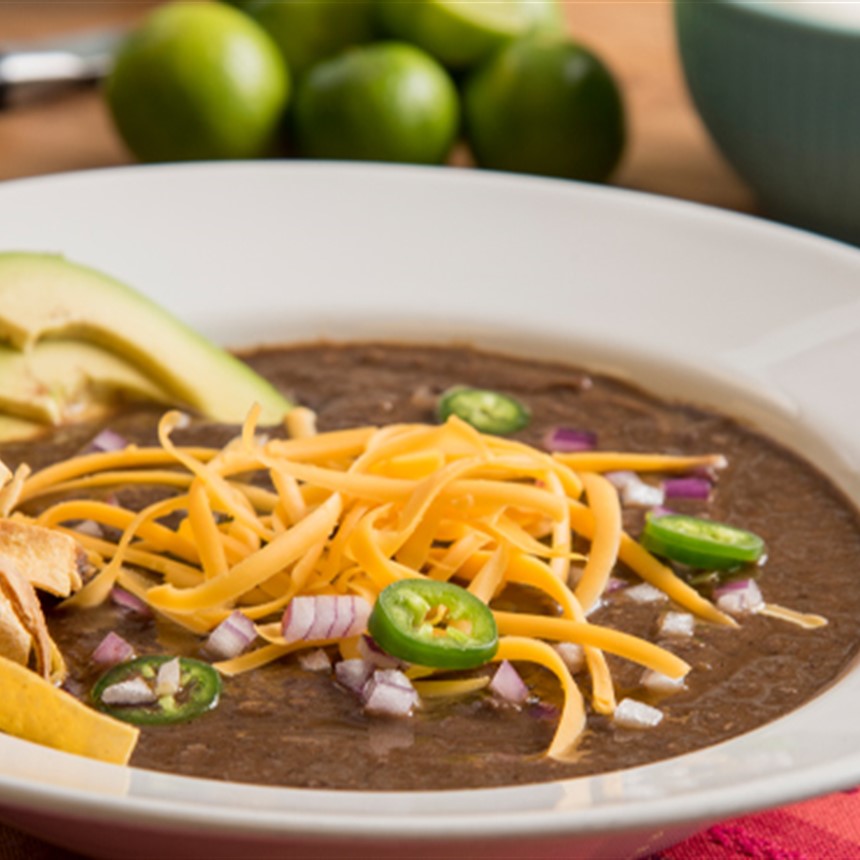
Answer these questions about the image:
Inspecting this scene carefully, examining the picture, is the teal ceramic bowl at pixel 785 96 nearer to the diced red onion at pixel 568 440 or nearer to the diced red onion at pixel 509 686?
the diced red onion at pixel 568 440

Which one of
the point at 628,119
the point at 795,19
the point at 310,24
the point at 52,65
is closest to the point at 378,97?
the point at 310,24

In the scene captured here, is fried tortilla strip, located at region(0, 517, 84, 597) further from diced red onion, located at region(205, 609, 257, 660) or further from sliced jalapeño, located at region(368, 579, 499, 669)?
sliced jalapeño, located at region(368, 579, 499, 669)

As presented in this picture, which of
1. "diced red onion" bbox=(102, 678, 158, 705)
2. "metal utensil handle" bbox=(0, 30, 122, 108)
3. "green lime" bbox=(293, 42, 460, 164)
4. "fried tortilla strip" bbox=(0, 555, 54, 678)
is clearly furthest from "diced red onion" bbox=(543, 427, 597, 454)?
"metal utensil handle" bbox=(0, 30, 122, 108)

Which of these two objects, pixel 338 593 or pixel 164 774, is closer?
pixel 164 774

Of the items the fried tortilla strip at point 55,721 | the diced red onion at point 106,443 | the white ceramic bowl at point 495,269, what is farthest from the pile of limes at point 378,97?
the fried tortilla strip at point 55,721

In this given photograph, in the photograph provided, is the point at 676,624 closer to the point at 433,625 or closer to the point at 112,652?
the point at 433,625

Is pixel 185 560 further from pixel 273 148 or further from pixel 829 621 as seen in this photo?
pixel 273 148

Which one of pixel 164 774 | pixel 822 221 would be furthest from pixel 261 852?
Answer: pixel 822 221
